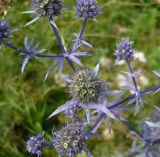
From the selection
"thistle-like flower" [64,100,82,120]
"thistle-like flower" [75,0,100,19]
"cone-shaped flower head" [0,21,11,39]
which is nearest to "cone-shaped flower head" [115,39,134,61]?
"thistle-like flower" [75,0,100,19]

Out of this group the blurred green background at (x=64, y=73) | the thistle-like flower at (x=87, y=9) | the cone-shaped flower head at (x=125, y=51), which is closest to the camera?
the thistle-like flower at (x=87, y=9)

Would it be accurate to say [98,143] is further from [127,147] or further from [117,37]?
[117,37]

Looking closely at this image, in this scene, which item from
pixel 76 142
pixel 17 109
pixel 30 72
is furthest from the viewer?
pixel 30 72

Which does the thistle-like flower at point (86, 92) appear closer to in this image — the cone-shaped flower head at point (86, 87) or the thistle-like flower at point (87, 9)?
the cone-shaped flower head at point (86, 87)

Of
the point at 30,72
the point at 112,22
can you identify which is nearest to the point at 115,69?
the point at 112,22

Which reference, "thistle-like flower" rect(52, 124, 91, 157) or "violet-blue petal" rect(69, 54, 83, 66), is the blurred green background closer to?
"violet-blue petal" rect(69, 54, 83, 66)

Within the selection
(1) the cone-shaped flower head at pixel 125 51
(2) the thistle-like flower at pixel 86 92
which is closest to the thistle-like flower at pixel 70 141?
(2) the thistle-like flower at pixel 86 92
